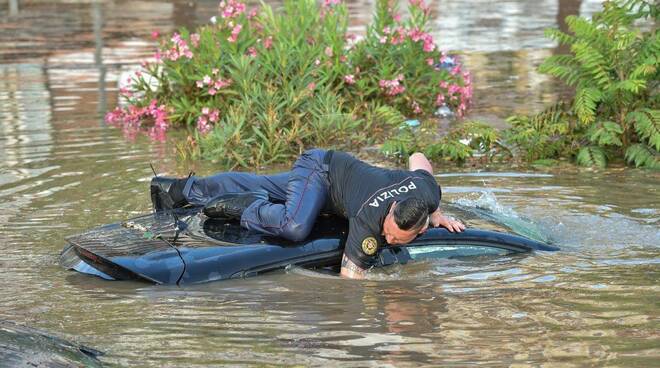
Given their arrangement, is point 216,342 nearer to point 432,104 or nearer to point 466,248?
point 466,248

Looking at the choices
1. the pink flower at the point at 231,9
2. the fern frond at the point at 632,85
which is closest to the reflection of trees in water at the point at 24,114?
the pink flower at the point at 231,9

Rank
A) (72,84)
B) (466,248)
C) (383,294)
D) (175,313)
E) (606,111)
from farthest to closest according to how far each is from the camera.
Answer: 1. (72,84)
2. (606,111)
3. (466,248)
4. (383,294)
5. (175,313)

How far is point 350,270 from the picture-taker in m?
6.91

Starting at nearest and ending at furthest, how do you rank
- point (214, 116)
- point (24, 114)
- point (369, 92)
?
point (214, 116) < point (369, 92) < point (24, 114)

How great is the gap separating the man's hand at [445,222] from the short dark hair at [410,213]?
19.1 inches

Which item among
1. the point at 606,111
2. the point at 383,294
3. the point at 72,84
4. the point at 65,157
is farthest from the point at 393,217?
the point at 72,84

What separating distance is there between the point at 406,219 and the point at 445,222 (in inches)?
24.9

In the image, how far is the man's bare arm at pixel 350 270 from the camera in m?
6.89

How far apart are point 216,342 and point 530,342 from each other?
1.62 meters

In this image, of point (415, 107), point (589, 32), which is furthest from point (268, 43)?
point (589, 32)

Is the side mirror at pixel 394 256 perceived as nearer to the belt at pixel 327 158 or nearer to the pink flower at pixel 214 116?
the belt at pixel 327 158

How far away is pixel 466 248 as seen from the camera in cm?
731

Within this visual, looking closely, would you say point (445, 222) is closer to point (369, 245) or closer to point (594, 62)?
point (369, 245)

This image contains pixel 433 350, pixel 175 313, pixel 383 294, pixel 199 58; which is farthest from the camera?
pixel 199 58
